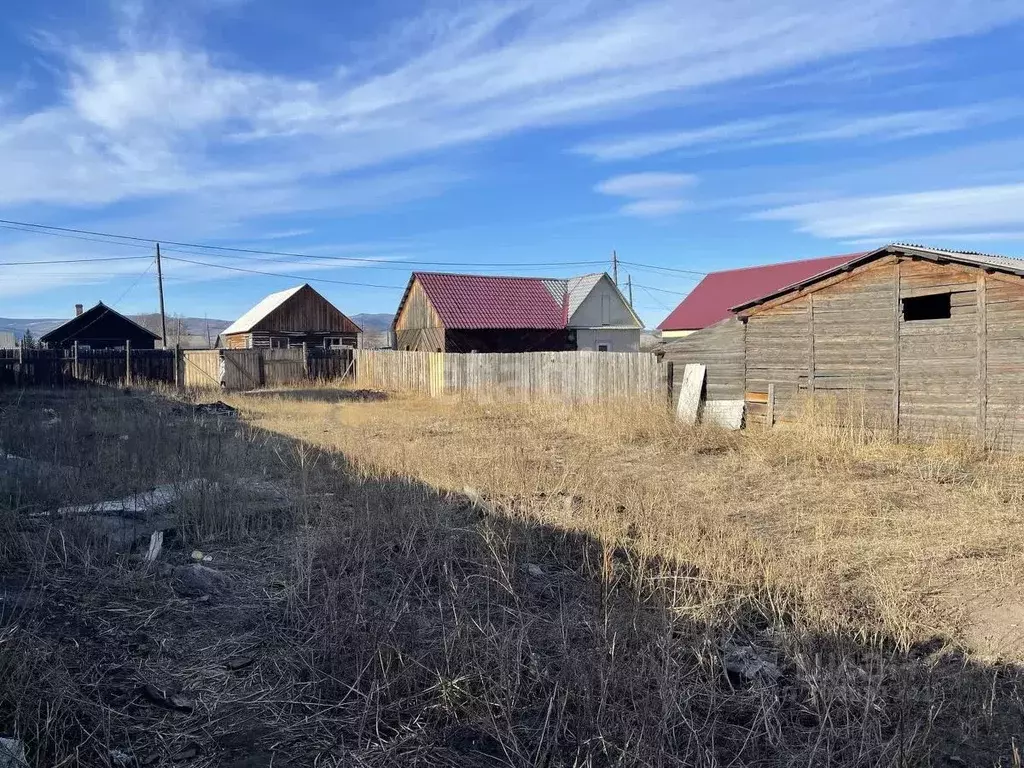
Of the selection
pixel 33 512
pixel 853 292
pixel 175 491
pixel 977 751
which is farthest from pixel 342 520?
pixel 853 292

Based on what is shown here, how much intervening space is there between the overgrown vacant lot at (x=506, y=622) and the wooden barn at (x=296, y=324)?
102 feet

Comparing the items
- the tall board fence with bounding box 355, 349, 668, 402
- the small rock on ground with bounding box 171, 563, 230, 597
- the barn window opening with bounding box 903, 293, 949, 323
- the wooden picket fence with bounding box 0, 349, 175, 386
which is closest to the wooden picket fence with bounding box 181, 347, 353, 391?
the wooden picket fence with bounding box 0, 349, 175, 386

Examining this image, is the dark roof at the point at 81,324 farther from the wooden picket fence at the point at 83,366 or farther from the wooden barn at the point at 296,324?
the wooden picket fence at the point at 83,366

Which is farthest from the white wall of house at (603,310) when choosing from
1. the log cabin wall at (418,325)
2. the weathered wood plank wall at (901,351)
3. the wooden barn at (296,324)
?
the weathered wood plank wall at (901,351)

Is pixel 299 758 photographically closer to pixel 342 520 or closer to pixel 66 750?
pixel 66 750

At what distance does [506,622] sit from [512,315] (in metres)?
26.3

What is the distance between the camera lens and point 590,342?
1271 inches

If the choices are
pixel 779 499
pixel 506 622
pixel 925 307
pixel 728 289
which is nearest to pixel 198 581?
pixel 506 622

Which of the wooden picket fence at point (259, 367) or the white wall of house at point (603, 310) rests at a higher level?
the white wall of house at point (603, 310)

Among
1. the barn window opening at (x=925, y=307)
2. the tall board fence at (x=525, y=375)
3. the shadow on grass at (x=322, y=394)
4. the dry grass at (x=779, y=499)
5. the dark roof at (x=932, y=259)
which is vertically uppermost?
the dark roof at (x=932, y=259)

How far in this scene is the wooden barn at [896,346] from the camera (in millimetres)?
10664

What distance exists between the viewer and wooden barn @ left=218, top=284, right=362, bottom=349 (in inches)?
1512

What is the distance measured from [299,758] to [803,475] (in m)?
Result: 8.20

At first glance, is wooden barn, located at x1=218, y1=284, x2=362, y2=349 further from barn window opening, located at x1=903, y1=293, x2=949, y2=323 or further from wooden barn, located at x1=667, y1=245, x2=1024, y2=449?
barn window opening, located at x1=903, y1=293, x2=949, y2=323
